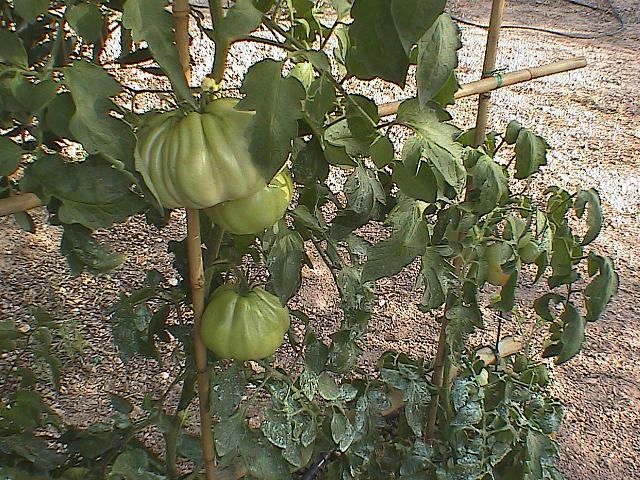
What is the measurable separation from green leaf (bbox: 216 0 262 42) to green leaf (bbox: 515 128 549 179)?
563mm

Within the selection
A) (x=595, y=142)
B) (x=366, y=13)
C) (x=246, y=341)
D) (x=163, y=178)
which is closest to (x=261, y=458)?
(x=246, y=341)

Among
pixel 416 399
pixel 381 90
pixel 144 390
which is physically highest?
pixel 381 90

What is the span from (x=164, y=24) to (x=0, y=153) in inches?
8.1

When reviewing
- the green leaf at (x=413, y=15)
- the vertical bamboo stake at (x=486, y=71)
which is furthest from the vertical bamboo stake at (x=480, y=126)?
the green leaf at (x=413, y=15)

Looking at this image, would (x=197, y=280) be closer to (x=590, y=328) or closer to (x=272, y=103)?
(x=272, y=103)

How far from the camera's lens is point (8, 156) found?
69 centimetres

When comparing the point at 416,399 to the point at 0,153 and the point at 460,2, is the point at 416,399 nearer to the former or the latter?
the point at 0,153

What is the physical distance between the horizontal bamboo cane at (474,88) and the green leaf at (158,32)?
0.34m

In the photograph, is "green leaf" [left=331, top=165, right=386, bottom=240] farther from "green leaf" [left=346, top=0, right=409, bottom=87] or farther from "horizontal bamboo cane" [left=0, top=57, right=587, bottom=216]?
"green leaf" [left=346, top=0, right=409, bottom=87]

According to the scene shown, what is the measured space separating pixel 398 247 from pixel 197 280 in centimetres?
26

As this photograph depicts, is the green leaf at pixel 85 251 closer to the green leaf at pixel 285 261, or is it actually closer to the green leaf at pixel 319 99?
the green leaf at pixel 285 261

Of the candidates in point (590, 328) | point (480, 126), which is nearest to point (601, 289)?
point (480, 126)

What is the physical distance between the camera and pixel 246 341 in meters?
0.88

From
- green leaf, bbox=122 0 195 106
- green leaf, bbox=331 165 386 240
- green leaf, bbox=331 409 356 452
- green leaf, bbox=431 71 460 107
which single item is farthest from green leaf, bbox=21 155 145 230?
green leaf, bbox=331 409 356 452
